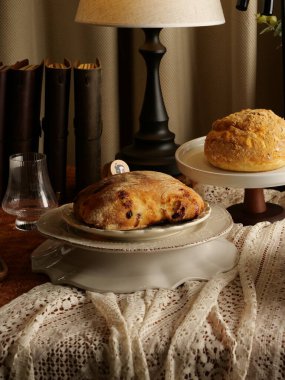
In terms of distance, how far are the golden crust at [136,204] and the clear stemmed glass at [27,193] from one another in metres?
0.20

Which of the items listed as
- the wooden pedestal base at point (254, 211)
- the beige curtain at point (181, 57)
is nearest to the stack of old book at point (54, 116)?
the wooden pedestal base at point (254, 211)

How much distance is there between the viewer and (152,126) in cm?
137

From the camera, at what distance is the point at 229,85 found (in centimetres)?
180

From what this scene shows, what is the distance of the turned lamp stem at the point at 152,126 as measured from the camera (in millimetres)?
1335

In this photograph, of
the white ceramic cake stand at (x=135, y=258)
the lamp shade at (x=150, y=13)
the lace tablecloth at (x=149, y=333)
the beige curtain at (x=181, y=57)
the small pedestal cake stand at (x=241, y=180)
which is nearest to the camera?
the lace tablecloth at (x=149, y=333)

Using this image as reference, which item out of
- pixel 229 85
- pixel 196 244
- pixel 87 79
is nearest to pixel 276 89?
pixel 229 85

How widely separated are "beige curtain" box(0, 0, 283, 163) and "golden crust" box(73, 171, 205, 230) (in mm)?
836

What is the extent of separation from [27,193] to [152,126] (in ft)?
1.05

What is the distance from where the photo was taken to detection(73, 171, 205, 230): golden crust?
0.91 metres

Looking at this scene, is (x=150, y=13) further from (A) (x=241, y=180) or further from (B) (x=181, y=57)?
(B) (x=181, y=57)

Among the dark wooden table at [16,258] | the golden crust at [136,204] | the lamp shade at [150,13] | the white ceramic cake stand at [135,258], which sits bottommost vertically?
the dark wooden table at [16,258]

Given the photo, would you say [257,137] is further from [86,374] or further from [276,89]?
[276,89]

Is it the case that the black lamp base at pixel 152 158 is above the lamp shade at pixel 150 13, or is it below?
below

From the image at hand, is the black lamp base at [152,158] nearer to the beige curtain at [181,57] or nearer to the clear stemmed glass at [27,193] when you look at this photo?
the clear stemmed glass at [27,193]
